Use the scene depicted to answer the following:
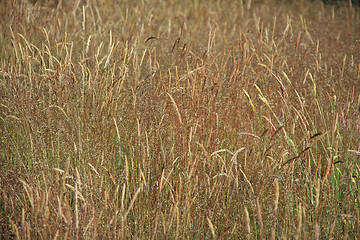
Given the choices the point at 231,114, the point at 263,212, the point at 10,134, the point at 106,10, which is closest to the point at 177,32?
the point at 106,10

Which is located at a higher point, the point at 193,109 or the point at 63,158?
the point at 193,109

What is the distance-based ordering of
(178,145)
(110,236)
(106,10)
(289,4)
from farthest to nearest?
(289,4)
(106,10)
(178,145)
(110,236)

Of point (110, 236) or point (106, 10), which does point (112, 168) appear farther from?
point (106, 10)

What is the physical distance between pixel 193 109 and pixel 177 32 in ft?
5.14

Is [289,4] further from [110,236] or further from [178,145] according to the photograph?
[110,236]

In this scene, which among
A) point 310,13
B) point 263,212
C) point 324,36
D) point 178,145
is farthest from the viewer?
point 310,13

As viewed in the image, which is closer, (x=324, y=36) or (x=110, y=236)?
(x=110, y=236)

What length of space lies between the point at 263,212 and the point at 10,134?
1.15 metres

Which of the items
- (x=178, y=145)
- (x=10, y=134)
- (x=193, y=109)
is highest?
(x=193, y=109)

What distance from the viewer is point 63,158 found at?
64.4 inches

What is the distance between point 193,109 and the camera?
5.57 ft

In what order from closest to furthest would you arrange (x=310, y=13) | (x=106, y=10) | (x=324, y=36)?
(x=324, y=36), (x=106, y=10), (x=310, y=13)

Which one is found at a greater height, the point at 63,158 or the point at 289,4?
the point at 289,4

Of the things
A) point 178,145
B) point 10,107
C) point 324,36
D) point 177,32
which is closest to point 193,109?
point 178,145
